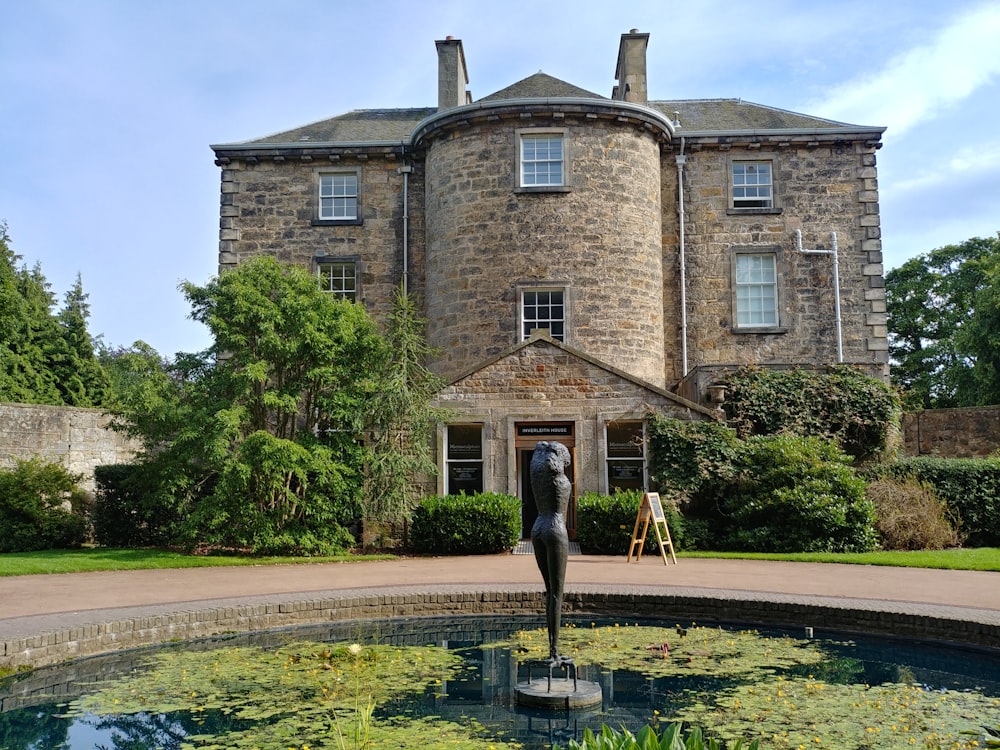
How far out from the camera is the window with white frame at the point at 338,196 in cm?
2289

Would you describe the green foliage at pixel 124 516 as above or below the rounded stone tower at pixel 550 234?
below

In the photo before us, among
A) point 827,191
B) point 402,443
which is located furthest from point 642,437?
point 827,191

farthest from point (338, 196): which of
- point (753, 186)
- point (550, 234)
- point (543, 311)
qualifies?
point (753, 186)

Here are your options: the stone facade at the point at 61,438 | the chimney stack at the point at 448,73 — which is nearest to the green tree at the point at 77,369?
the stone facade at the point at 61,438

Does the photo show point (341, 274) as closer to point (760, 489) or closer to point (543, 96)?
point (543, 96)

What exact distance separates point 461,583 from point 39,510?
415 inches

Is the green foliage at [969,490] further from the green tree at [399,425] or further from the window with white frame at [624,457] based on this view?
the green tree at [399,425]

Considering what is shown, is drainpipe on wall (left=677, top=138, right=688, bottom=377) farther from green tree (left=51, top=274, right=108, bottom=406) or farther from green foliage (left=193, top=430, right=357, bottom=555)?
green tree (left=51, top=274, right=108, bottom=406)

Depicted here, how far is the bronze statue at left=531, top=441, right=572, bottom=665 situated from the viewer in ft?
22.1

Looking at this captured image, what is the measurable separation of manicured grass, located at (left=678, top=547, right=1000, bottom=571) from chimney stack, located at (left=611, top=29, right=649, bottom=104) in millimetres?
12691

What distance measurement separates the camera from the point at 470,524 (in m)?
15.9

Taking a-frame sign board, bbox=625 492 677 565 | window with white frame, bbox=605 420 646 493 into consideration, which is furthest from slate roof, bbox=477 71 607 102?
a-frame sign board, bbox=625 492 677 565

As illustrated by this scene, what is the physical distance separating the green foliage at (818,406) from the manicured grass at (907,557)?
327 cm

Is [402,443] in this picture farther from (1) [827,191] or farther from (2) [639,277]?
(1) [827,191]
